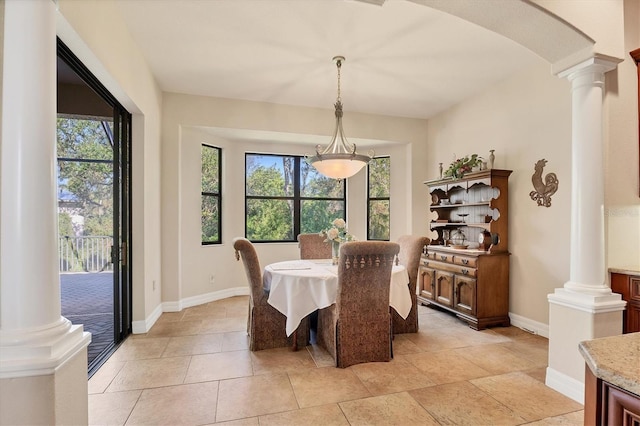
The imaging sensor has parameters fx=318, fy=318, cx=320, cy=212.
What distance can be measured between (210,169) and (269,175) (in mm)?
1000

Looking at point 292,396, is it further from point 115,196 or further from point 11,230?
point 115,196

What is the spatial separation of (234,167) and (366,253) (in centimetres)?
349

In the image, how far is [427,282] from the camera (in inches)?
177

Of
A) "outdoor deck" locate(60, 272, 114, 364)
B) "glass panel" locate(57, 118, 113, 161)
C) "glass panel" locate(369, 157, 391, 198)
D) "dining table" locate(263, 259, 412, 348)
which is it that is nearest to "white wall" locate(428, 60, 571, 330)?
"dining table" locate(263, 259, 412, 348)

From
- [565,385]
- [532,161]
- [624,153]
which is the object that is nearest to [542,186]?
[532,161]

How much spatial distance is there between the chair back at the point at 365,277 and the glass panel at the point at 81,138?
10.9 feet

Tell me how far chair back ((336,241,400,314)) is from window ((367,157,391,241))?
3.10m

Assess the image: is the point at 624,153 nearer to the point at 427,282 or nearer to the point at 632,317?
the point at 632,317

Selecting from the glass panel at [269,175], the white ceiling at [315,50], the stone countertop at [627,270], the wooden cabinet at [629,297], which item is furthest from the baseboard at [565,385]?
the glass panel at [269,175]

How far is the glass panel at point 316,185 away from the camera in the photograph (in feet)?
18.8

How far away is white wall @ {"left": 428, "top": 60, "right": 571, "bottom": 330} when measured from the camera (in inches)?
130

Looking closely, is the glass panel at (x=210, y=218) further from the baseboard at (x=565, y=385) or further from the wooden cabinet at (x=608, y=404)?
the wooden cabinet at (x=608, y=404)

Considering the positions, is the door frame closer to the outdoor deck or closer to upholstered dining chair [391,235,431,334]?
the outdoor deck

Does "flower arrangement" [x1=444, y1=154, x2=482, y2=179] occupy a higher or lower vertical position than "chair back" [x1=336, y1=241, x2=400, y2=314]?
higher
